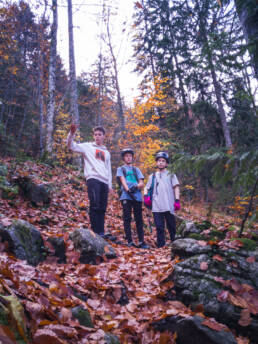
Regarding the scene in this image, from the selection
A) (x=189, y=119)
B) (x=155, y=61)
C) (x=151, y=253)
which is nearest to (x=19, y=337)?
(x=151, y=253)

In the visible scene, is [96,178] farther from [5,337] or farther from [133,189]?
[5,337]

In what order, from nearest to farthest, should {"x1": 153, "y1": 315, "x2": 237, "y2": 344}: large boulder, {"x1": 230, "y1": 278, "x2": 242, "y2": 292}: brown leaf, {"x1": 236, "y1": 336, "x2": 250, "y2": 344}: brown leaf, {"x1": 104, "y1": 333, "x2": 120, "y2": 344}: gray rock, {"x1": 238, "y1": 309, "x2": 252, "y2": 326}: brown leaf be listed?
{"x1": 104, "y1": 333, "x2": 120, "y2": 344}: gray rock → {"x1": 153, "y1": 315, "x2": 237, "y2": 344}: large boulder → {"x1": 236, "y1": 336, "x2": 250, "y2": 344}: brown leaf → {"x1": 238, "y1": 309, "x2": 252, "y2": 326}: brown leaf → {"x1": 230, "y1": 278, "x2": 242, "y2": 292}: brown leaf

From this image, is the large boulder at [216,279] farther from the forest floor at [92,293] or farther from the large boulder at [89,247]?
the large boulder at [89,247]

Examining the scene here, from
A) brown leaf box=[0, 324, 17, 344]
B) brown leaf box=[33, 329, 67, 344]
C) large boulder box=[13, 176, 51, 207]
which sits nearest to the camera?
brown leaf box=[0, 324, 17, 344]

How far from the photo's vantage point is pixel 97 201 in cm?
491

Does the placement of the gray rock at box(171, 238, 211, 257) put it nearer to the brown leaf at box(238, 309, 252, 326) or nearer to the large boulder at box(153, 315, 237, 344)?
the brown leaf at box(238, 309, 252, 326)

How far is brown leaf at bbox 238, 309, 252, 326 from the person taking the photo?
7.60 ft

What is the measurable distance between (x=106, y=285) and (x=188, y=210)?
1031cm

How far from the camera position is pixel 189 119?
16047mm

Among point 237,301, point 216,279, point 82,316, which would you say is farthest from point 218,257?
point 82,316

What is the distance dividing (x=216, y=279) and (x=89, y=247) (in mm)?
1954

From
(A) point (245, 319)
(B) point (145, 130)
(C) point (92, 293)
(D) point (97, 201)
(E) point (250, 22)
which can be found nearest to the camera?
(A) point (245, 319)

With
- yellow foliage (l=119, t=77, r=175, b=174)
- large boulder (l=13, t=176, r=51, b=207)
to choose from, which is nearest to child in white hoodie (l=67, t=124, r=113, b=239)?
large boulder (l=13, t=176, r=51, b=207)

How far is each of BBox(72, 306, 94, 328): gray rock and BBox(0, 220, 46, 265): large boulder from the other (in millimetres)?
1331
